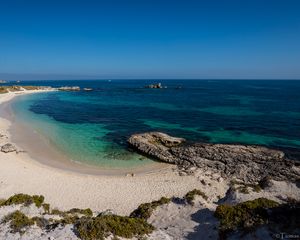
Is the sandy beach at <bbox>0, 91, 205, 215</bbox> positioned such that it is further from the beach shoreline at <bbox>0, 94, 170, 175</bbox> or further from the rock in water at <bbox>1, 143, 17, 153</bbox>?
the rock in water at <bbox>1, 143, 17, 153</bbox>

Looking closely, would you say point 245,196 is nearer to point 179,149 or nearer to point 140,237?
point 140,237

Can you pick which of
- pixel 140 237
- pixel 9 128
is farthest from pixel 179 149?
pixel 9 128

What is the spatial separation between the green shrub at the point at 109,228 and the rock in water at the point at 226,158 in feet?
43.9

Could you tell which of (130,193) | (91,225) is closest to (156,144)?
(130,193)

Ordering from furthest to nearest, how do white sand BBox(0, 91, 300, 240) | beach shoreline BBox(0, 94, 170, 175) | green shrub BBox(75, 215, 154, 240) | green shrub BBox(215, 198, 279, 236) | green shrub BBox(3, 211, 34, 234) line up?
beach shoreline BBox(0, 94, 170, 175) → white sand BBox(0, 91, 300, 240) → green shrub BBox(215, 198, 279, 236) → green shrub BBox(3, 211, 34, 234) → green shrub BBox(75, 215, 154, 240)

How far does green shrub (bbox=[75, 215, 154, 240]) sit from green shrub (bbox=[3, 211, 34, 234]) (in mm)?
2243

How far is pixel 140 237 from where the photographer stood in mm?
10375

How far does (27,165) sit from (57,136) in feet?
36.1

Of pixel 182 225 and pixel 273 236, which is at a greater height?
pixel 273 236

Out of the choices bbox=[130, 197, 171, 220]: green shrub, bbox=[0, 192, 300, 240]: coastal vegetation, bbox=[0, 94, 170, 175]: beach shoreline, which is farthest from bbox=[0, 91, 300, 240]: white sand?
bbox=[0, 94, 170, 175]: beach shoreline

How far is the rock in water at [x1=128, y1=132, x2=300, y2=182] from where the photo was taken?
2223cm

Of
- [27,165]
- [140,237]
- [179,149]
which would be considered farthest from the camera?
[179,149]

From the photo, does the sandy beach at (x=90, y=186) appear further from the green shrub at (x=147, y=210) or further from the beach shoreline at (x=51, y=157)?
the green shrub at (x=147, y=210)

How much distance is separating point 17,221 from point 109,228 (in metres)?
4.17
